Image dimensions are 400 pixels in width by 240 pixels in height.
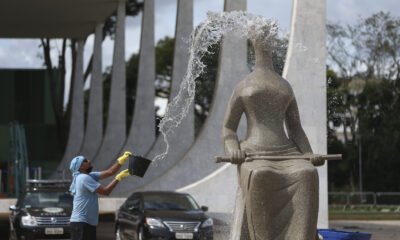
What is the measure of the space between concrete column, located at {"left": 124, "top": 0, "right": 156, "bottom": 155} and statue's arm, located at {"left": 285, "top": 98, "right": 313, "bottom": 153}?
28782 mm

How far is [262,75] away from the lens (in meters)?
10.9

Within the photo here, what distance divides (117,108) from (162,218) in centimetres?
2473

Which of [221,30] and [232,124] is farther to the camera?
[221,30]

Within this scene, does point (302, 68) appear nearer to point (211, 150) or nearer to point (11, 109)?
point (211, 150)

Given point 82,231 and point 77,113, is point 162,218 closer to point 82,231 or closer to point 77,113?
point 82,231

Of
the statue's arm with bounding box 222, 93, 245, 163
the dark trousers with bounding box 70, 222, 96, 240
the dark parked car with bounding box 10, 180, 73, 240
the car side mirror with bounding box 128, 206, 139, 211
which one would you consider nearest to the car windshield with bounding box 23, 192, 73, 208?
the dark parked car with bounding box 10, 180, 73, 240

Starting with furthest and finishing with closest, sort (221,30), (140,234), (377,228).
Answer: (377,228) → (140,234) → (221,30)

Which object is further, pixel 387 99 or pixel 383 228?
pixel 387 99

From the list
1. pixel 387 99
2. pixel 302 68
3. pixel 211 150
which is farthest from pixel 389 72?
pixel 302 68

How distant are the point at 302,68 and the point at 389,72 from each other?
36.5m

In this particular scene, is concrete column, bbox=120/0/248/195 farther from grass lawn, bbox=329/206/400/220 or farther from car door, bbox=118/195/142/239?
car door, bbox=118/195/142/239

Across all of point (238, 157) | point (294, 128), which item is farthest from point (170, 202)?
point (238, 157)

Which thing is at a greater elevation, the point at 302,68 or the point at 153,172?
the point at 302,68

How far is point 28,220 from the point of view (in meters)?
A: 22.6
